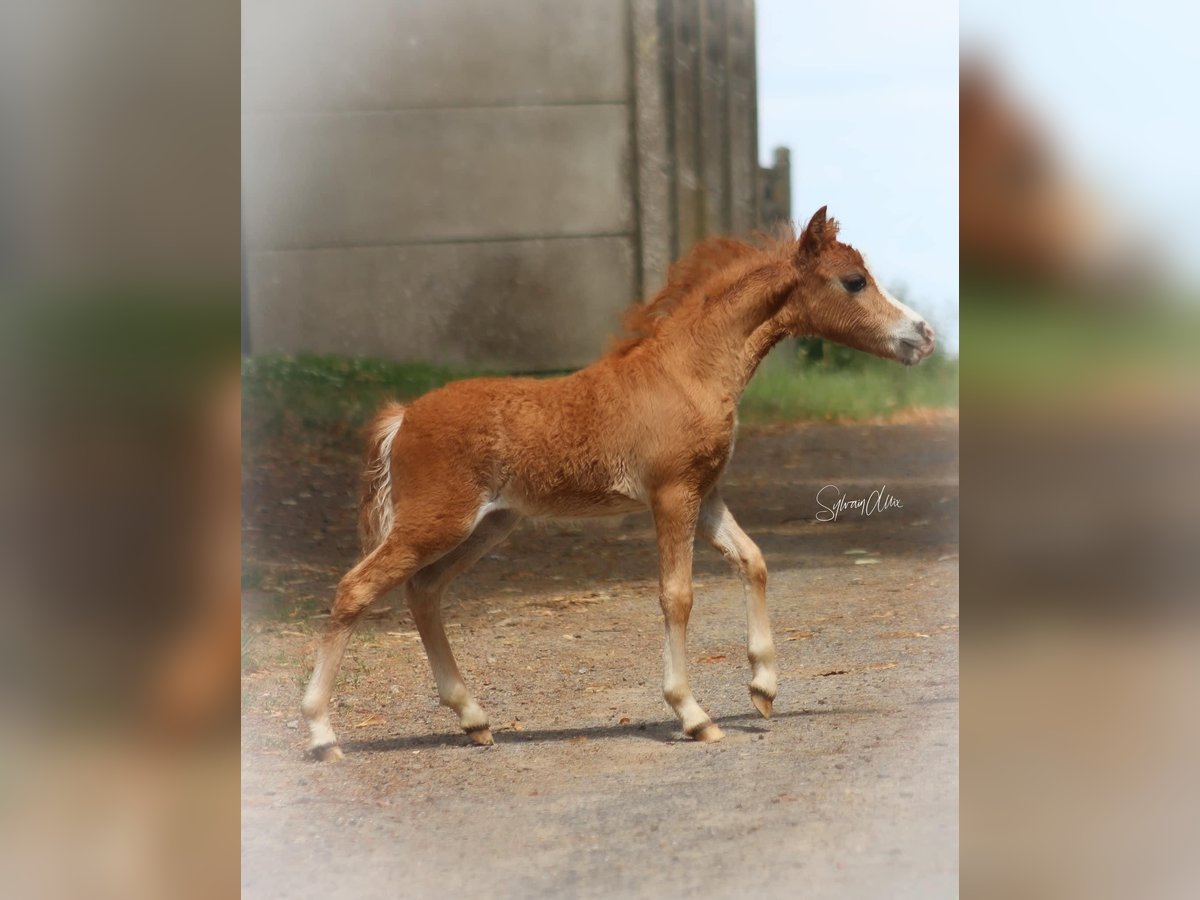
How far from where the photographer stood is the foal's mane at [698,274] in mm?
4270

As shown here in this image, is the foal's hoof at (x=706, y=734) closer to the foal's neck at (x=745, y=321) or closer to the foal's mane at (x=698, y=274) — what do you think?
the foal's neck at (x=745, y=321)

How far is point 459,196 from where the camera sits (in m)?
4.55

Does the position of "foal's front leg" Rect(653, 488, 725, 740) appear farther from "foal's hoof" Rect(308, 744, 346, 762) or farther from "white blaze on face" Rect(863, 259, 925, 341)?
"foal's hoof" Rect(308, 744, 346, 762)

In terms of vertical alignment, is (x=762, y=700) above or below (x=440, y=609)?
below

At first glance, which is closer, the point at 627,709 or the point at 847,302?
the point at 847,302

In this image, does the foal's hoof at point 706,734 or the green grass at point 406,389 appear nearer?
the foal's hoof at point 706,734

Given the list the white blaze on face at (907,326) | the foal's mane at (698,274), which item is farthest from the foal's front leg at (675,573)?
the white blaze on face at (907,326)

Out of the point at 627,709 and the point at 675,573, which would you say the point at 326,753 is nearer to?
the point at 627,709

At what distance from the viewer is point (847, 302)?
166 inches

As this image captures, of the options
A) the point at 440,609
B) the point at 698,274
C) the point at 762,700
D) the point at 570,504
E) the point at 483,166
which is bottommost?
the point at 762,700

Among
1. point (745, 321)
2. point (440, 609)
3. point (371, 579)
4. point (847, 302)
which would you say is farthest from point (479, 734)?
point (847, 302)

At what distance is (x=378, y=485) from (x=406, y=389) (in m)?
0.45

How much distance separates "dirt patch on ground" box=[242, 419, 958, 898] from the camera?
4125 mm

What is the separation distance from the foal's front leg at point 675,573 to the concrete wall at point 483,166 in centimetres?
70
